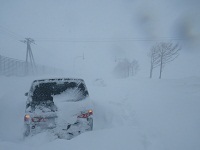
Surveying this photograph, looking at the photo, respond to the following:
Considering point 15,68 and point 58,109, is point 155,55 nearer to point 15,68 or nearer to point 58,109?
point 15,68

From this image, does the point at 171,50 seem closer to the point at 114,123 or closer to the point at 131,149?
the point at 114,123

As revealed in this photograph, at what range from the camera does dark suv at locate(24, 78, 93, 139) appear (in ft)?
10.3

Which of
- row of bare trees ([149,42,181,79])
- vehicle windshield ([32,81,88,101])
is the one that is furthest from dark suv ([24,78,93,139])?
row of bare trees ([149,42,181,79])

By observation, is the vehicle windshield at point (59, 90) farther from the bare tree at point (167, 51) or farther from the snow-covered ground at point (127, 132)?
the bare tree at point (167, 51)

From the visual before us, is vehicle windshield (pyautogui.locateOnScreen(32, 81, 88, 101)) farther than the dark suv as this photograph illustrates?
Yes

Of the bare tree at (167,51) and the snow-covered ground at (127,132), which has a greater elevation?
the bare tree at (167,51)

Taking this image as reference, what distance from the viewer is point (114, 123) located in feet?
16.5

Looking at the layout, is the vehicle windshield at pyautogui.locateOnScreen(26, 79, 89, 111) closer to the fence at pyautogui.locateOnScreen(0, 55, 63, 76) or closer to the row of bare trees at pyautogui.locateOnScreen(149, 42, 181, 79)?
the fence at pyautogui.locateOnScreen(0, 55, 63, 76)

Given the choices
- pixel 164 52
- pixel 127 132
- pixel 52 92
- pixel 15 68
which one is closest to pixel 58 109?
pixel 52 92

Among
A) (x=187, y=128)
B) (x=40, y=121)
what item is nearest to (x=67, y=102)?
(x=40, y=121)

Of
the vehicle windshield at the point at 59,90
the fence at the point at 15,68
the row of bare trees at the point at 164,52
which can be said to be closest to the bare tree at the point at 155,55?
the row of bare trees at the point at 164,52

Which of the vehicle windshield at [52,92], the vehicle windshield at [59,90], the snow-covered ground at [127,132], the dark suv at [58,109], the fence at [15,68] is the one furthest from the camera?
the fence at [15,68]

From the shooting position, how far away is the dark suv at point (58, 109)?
3.13 metres

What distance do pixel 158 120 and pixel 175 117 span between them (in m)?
0.60
